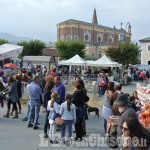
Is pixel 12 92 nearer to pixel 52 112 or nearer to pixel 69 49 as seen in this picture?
pixel 52 112

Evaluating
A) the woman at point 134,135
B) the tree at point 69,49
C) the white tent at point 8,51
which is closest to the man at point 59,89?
the woman at point 134,135

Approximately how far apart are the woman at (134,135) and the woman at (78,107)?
5090mm

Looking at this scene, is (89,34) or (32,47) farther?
(89,34)

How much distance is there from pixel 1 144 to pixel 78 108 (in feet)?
7.38

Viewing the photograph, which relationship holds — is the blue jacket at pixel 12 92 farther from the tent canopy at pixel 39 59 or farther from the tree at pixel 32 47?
the tree at pixel 32 47

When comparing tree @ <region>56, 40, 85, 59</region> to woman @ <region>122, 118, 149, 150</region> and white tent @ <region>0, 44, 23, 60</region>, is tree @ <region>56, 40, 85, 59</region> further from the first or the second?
woman @ <region>122, 118, 149, 150</region>

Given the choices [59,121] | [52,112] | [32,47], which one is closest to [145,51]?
[32,47]

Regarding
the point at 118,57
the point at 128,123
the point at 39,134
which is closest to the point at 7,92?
the point at 39,134

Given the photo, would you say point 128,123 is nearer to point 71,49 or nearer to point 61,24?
point 71,49

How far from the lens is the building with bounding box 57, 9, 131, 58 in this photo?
320 ft

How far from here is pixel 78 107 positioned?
385 inches

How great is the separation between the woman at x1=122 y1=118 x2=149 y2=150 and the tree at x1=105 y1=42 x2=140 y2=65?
46.9m

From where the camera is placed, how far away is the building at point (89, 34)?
97.4 meters

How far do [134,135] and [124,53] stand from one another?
49.1 m
